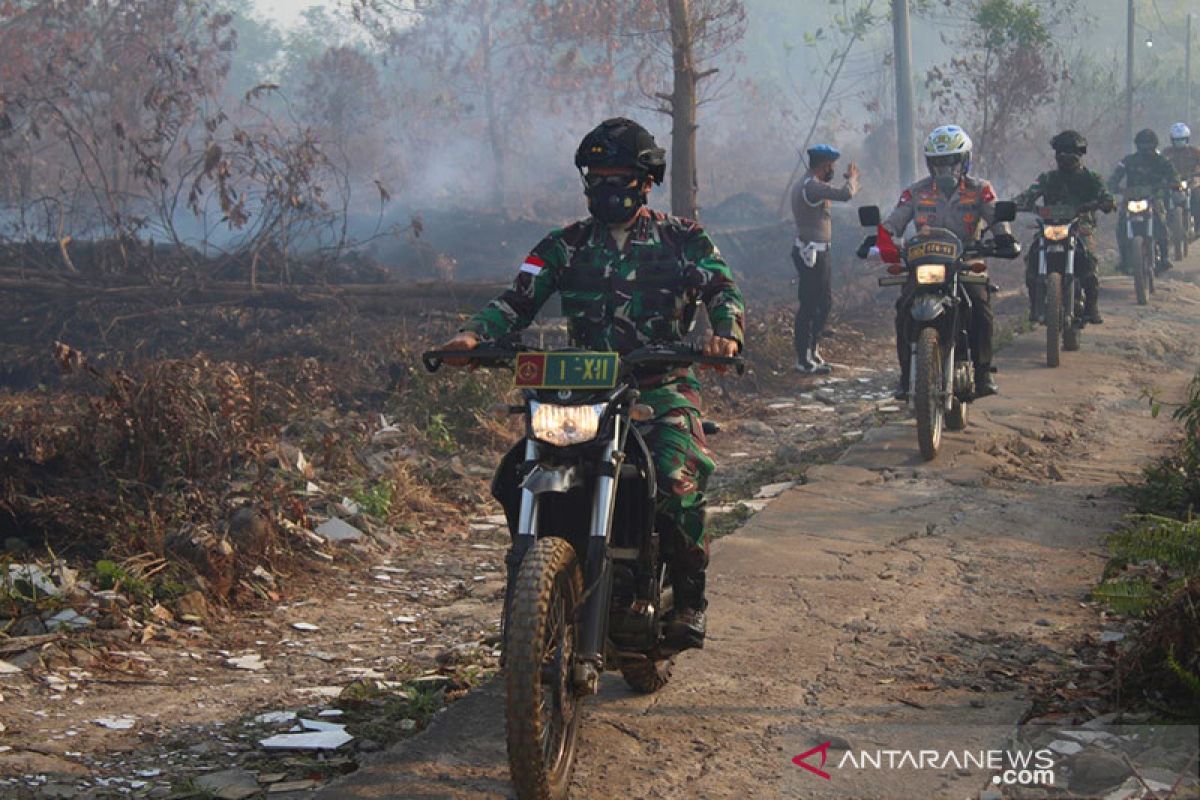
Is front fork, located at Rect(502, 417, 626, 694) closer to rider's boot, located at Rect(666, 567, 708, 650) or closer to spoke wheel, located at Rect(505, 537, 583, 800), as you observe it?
spoke wheel, located at Rect(505, 537, 583, 800)

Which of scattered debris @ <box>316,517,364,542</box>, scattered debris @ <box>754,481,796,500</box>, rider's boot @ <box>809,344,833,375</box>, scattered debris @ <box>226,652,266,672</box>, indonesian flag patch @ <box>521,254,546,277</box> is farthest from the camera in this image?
rider's boot @ <box>809,344,833,375</box>

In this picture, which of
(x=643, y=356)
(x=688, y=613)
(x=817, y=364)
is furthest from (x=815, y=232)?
(x=643, y=356)

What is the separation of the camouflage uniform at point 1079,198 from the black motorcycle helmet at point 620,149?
8.88 meters

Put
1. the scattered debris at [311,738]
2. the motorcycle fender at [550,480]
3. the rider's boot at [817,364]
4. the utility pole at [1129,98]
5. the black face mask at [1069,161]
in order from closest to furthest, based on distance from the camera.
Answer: the motorcycle fender at [550,480]
the scattered debris at [311,738]
the black face mask at [1069,161]
the rider's boot at [817,364]
the utility pole at [1129,98]

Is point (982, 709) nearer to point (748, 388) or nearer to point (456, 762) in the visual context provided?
point (456, 762)

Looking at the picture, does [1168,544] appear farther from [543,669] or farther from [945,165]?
[945,165]

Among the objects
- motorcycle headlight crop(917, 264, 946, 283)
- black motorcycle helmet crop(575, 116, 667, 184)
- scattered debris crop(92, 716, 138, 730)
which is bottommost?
scattered debris crop(92, 716, 138, 730)

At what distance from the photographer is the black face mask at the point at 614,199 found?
15.9 ft

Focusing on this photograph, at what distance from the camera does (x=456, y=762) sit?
14.5 feet

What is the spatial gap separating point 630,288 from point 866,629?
1876 mm

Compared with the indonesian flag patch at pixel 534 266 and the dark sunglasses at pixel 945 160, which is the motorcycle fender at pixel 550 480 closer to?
the indonesian flag patch at pixel 534 266

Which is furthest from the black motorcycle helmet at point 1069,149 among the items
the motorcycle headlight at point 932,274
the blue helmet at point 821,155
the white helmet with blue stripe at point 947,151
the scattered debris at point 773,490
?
the scattered debris at point 773,490

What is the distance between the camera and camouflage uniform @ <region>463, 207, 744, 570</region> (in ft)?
15.9

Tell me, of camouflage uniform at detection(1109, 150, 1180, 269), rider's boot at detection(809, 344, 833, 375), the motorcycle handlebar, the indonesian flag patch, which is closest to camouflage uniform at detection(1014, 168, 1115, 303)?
rider's boot at detection(809, 344, 833, 375)
